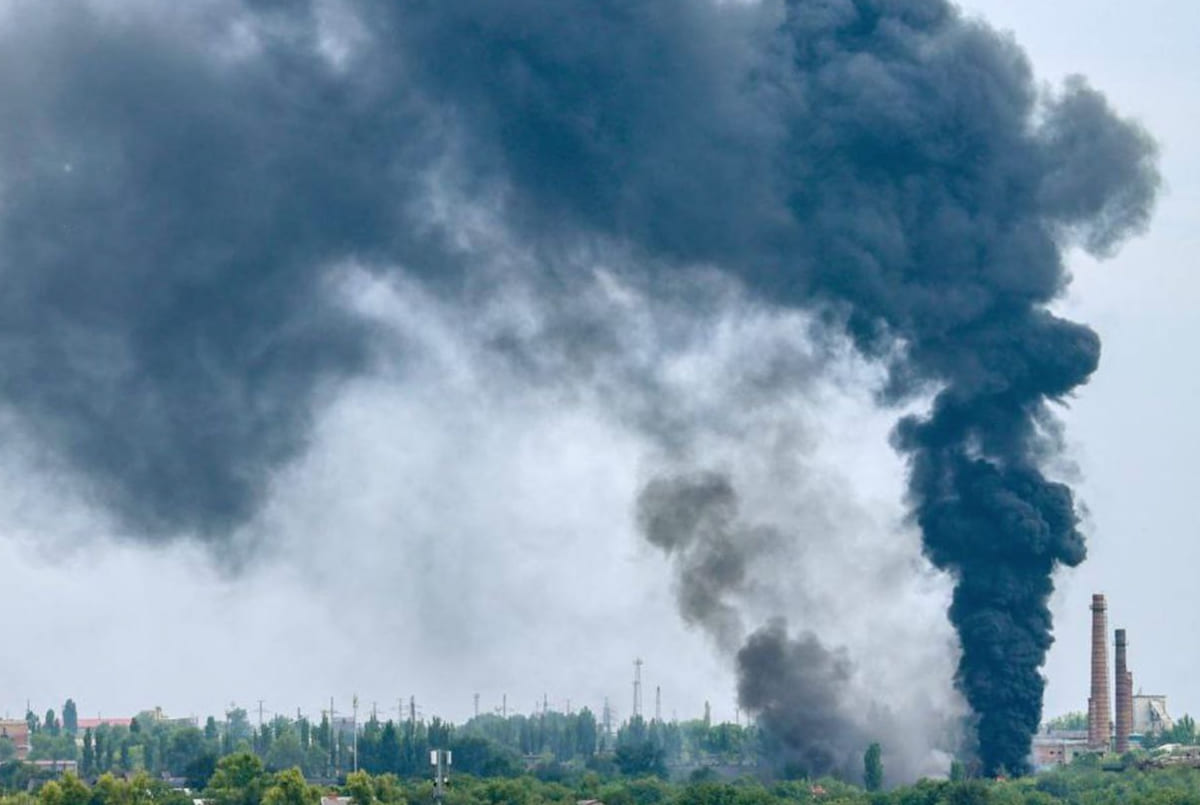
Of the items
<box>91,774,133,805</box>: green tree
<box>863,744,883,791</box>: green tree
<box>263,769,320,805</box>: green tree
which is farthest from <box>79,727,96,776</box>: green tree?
<box>863,744,883,791</box>: green tree

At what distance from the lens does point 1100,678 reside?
552 ft

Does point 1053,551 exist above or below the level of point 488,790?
above

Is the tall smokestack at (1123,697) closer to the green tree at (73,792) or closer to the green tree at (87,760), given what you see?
the green tree at (87,760)

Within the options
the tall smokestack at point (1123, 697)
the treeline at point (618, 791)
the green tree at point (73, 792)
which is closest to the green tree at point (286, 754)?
the treeline at point (618, 791)

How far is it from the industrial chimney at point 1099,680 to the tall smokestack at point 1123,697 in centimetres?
30

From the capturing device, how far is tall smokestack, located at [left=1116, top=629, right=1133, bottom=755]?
170125mm

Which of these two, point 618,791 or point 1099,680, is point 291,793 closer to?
point 618,791

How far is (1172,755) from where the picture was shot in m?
154

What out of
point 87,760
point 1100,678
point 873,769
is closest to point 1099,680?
point 1100,678

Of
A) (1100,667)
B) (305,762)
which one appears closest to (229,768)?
(305,762)

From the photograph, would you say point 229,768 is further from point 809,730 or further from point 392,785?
point 809,730

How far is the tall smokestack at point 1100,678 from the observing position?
545 ft

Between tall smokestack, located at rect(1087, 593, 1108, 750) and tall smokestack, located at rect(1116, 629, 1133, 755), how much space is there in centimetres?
14

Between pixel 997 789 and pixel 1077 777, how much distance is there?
29709 mm
